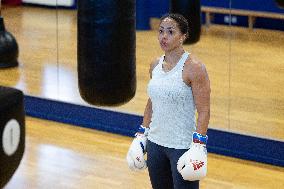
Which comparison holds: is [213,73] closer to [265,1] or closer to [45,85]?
[265,1]

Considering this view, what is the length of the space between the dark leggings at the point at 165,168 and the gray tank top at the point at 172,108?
3cm

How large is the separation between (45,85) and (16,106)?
5161 mm

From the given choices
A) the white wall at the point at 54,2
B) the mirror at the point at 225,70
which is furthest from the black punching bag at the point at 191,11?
the white wall at the point at 54,2

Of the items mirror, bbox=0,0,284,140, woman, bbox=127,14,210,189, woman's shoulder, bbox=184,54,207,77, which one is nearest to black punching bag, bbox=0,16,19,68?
mirror, bbox=0,0,284,140

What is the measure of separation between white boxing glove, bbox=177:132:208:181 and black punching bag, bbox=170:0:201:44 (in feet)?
9.00

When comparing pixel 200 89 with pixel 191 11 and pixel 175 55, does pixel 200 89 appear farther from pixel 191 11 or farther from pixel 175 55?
pixel 191 11

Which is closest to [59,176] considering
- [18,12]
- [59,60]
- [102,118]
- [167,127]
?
[102,118]

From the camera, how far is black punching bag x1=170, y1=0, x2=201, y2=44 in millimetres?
5223

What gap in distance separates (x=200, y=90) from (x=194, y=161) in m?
0.31

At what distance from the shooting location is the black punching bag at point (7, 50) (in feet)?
23.6

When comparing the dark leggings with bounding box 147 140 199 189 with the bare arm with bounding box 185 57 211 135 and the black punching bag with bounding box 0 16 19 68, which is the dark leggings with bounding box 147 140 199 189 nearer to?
the bare arm with bounding box 185 57 211 135

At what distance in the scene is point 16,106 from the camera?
4.69ft

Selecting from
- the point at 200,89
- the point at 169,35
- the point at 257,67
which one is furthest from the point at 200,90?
the point at 257,67

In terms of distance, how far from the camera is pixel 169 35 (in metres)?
2.65
